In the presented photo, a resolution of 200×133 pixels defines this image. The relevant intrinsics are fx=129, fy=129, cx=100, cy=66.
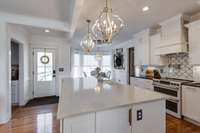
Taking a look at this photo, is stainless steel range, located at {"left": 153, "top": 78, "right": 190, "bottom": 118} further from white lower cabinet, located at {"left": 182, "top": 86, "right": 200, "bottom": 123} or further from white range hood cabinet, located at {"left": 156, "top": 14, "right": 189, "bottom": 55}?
white range hood cabinet, located at {"left": 156, "top": 14, "right": 189, "bottom": 55}

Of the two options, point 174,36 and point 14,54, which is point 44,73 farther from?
point 174,36

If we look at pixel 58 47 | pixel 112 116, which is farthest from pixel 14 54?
pixel 112 116

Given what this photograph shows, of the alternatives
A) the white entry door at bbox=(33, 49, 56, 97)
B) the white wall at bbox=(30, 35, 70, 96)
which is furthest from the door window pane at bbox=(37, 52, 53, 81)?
the white wall at bbox=(30, 35, 70, 96)

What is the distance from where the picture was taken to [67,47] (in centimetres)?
579

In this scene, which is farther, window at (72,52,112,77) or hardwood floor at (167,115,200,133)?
window at (72,52,112,77)

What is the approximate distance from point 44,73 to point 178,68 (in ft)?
15.9

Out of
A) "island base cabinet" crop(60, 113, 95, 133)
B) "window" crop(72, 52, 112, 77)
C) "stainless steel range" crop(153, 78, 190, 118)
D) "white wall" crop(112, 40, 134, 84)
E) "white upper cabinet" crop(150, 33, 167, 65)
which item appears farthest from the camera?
"window" crop(72, 52, 112, 77)

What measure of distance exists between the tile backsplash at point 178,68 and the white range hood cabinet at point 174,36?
1.30ft

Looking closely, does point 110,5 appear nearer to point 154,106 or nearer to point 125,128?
point 154,106

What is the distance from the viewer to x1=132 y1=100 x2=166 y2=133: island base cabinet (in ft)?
5.02

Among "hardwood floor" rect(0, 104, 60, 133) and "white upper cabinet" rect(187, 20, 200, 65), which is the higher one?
"white upper cabinet" rect(187, 20, 200, 65)

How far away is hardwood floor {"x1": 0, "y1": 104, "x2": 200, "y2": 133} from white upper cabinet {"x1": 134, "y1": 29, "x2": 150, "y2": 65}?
6.77ft

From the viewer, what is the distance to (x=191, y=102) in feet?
9.23

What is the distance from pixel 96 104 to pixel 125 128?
1.44 feet
